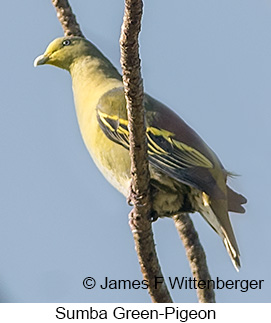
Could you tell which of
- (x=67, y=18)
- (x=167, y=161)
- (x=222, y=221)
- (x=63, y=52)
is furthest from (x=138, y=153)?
(x=67, y=18)

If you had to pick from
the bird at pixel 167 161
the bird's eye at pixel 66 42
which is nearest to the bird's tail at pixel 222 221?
the bird at pixel 167 161

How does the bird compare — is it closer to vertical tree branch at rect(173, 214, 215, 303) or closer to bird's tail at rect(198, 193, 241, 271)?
bird's tail at rect(198, 193, 241, 271)

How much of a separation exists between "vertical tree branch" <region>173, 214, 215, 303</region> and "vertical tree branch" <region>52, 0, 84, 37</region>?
2.00 m

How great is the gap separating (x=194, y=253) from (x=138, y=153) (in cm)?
157

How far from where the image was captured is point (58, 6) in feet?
20.3

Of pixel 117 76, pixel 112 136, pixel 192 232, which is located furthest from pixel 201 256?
pixel 117 76

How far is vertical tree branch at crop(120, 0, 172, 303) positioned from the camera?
130 inches

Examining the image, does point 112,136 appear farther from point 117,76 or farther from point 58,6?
point 58,6

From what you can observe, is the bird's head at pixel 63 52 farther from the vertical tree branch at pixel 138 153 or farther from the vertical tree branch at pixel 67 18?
the vertical tree branch at pixel 138 153

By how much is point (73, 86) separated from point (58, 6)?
827 millimetres

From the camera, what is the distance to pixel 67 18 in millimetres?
6188

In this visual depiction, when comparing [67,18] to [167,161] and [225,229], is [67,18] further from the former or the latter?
[225,229]

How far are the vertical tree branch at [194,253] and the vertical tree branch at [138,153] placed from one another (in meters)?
0.64

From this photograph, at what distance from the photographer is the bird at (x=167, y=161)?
16.1ft
